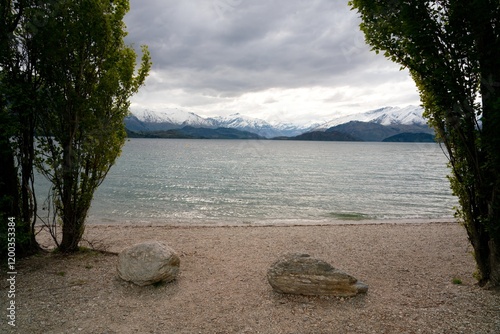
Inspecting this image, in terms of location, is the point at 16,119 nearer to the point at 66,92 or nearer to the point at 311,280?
the point at 66,92

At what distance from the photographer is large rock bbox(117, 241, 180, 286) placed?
9.66 metres

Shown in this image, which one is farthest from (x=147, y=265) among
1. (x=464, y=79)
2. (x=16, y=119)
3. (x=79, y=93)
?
(x=464, y=79)

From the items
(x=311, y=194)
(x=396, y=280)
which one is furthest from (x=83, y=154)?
(x=311, y=194)

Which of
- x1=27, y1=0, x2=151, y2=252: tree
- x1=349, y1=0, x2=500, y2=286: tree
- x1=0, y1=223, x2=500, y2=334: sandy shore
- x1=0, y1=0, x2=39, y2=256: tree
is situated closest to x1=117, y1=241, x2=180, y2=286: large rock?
x1=0, y1=223, x2=500, y2=334: sandy shore

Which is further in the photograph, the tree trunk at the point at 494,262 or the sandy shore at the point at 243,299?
the tree trunk at the point at 494,262

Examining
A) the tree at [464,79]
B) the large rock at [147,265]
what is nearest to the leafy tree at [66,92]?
the large rock at [147,265]

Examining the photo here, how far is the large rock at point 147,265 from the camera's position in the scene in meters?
9.66

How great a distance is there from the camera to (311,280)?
354 inches

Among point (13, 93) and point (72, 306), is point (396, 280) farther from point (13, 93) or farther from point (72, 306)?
point (13, 93)

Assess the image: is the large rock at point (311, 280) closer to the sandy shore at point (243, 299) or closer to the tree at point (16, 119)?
the sandy shore at point (243, 299)

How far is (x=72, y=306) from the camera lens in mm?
8375

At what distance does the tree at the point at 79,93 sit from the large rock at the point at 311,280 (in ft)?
28.8

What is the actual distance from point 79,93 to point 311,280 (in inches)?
440

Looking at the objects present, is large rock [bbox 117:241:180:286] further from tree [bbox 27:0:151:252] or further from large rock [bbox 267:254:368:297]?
tree [bbox 27:0:151:252]
